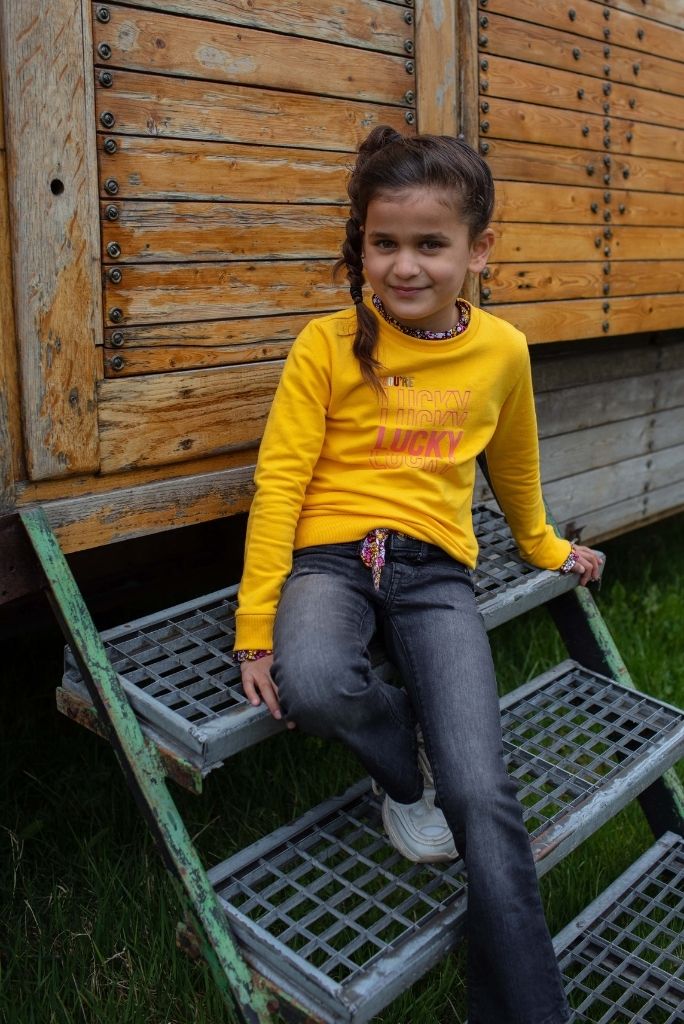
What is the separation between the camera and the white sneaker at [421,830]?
6.56 ft

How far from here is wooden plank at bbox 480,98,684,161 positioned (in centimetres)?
297

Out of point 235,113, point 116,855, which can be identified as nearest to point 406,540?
point 235,113

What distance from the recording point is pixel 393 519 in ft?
6.96

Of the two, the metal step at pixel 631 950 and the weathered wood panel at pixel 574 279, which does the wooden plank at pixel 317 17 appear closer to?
the weathered wood panel at pixel 574 279

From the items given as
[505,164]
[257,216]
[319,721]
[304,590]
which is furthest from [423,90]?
[319,721]

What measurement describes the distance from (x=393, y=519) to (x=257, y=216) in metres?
0.80

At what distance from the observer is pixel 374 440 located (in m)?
2.15

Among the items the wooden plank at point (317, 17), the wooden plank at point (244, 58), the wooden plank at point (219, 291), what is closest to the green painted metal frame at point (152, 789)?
the wooden plank at point (219, 291)

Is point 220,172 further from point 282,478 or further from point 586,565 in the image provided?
point 586,565

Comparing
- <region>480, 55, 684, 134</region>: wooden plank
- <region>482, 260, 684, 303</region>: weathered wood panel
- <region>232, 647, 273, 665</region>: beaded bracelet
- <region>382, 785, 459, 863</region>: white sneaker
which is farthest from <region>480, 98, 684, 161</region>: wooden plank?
<region>382, 785, 459, 863</region>: white sneaker

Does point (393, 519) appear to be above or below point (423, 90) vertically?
below

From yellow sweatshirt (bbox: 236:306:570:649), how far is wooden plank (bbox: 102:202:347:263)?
0.33m

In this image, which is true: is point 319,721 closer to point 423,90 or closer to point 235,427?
point 235,427

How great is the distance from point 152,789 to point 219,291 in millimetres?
1109
